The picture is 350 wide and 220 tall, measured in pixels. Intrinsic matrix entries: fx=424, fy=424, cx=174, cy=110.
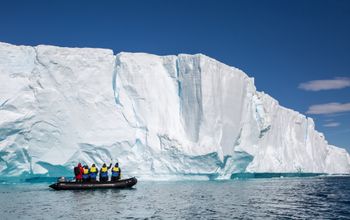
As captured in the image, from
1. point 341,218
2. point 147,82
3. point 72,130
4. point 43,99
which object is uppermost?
point 147,82

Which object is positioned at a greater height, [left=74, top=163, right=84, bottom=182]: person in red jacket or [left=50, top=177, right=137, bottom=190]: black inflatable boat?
[left=74, top=163, right=84, bottom=182]: person in red jacket

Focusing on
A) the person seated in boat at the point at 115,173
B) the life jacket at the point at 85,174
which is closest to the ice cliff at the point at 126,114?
the person seated in boat at the point at 115,173

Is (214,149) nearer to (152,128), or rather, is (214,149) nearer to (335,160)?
(152,128)

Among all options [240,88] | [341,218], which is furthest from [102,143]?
[341,218]

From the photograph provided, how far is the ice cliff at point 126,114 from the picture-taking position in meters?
31.9

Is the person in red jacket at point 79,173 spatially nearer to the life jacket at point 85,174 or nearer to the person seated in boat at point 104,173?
the life jacket at point 85,174

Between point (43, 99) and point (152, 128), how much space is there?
30.0 ft

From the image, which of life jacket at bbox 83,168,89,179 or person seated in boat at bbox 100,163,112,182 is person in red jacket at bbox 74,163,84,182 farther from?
person seated in boat at bbox 100,163,112,182

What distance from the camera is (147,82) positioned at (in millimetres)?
37281

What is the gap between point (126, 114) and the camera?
35562mm

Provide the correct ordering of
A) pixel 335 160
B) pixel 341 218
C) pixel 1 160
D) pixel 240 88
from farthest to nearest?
1. pixel 335 160
2. pixel 240 88
3. pixel 1 160
4. pixel 341 218

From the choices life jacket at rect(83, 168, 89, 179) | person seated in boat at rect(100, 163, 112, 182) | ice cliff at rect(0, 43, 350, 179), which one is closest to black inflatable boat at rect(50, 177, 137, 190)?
person seated in boat at rect(100, 163, 112, 182)

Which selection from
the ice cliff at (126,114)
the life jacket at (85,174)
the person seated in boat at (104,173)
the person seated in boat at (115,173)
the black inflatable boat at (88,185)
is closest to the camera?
the black inflatable boat at (88,185)

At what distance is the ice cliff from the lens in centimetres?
3194
